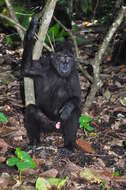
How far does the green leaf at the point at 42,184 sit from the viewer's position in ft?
16.5

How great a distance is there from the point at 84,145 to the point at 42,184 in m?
1.38

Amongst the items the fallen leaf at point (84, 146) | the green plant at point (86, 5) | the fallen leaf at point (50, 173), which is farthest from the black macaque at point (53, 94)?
the green plant at point (86, 5)

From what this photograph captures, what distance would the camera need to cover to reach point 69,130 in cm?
598

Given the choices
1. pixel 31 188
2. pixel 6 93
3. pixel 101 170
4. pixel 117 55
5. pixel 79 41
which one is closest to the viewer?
pixel 31 188

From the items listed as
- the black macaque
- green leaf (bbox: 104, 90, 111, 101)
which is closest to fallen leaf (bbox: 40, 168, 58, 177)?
the black macaque

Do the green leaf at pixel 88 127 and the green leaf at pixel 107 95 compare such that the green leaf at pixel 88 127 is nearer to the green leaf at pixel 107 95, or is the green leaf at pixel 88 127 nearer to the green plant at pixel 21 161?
the green leaf at pixel 107 95

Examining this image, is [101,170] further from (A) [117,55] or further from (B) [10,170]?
(A) [117,55]

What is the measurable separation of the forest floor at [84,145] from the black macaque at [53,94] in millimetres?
247

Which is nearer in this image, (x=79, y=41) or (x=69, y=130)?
(x=69, y=130)

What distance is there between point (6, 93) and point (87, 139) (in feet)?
6.38

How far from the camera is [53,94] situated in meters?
6.27

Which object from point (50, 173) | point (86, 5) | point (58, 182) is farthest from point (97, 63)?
point (86, 5)

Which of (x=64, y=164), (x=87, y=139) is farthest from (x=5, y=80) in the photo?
(x=64, y=164)

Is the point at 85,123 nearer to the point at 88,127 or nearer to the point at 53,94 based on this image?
the point at 88,127
